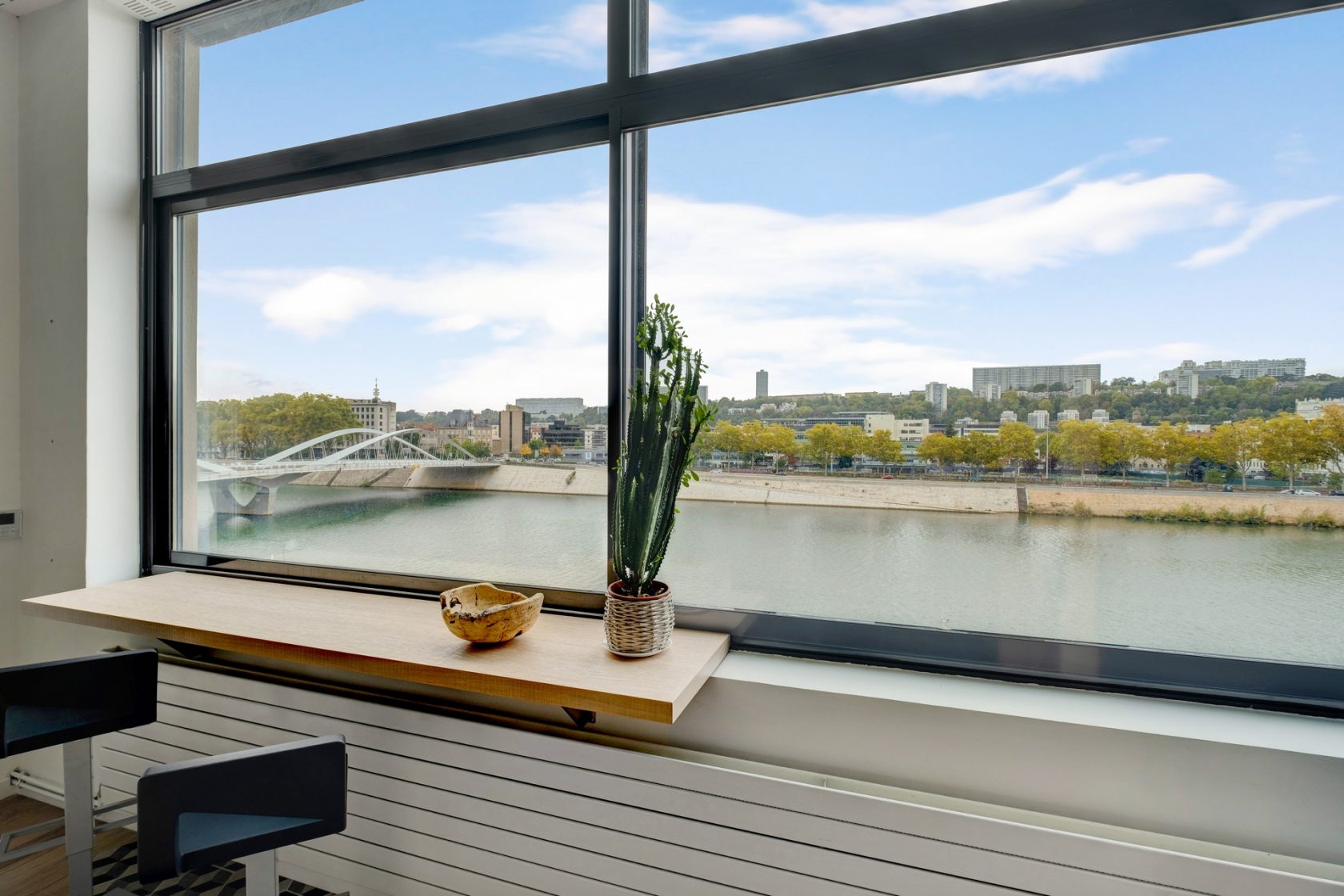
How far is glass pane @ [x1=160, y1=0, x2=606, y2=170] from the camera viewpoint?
1837 mm

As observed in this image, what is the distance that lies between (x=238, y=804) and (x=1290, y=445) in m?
2.15

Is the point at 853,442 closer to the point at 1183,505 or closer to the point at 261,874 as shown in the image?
the point at 1183,505

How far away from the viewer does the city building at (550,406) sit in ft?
6.10

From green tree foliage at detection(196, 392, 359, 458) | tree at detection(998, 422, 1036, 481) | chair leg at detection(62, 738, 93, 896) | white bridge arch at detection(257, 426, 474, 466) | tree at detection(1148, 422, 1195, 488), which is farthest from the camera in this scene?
green tree foliage at detection(196, 392, 359, 458)

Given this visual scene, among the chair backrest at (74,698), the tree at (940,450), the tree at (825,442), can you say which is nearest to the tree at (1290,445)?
the tree at (940,450)

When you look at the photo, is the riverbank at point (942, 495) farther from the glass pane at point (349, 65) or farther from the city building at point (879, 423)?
the glass pane at point (349, 65)

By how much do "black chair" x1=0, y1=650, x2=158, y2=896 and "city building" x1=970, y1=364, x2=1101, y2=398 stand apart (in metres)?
2.31

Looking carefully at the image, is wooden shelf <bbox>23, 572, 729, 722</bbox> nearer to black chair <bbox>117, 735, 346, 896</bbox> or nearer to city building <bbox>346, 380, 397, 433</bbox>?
black chair <bbox>117, 735, 346, 896</bbox>

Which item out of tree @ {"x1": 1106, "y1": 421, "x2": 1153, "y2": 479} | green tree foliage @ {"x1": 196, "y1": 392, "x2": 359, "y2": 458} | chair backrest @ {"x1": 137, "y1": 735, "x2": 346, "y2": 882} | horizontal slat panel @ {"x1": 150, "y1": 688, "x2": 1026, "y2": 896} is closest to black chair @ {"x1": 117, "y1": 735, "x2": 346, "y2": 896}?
chair backrest @ {"x1": 137, "y1": 735, "x2": 346, "y2": 882}

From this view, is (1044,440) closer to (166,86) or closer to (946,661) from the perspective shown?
(946,661)

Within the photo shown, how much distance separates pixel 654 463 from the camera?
1384mm

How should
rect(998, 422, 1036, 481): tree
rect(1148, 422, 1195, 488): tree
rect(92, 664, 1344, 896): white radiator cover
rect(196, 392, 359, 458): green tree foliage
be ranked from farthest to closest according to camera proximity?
1. rect(196, 392, 359, 458): green tree foliage
2. rect(998, 422, 1036, 481): tree
3. rect(1148, 422, 1195, 488): tree
4. rect(92, 664, 1344, 896): white radiator cover

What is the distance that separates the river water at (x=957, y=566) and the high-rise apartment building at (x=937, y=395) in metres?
0.26

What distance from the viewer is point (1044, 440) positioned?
142cm
